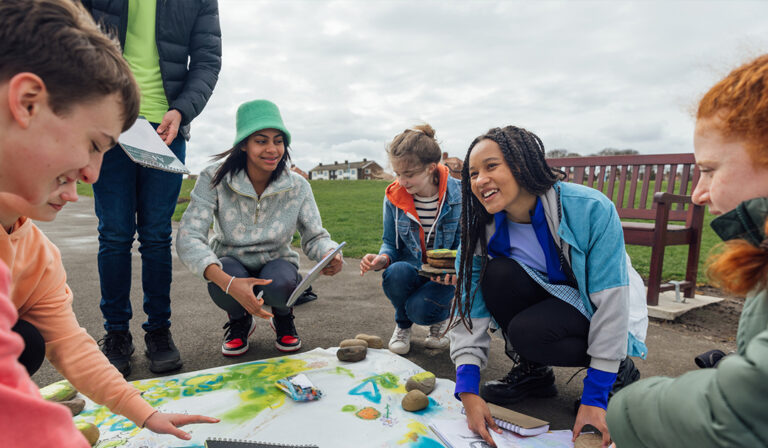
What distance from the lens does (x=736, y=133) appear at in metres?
0.82

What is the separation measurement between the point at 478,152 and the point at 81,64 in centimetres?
128

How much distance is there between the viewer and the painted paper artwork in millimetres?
1502

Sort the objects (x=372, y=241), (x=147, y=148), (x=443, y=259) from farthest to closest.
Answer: (x=372, y=241)
(x=443, y=259)
(x=147, y=148)

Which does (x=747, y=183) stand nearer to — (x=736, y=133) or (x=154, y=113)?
(x=736, y=133)

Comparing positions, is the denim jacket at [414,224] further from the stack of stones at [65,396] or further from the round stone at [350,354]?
the stack of stones at [65,396]

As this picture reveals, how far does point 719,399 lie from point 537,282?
1156mm

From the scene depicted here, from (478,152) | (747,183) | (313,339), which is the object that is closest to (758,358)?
(747,183)

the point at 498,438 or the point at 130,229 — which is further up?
the point at 130,229

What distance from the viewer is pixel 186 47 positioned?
2.23 metres

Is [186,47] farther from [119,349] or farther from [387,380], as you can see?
[387,380]

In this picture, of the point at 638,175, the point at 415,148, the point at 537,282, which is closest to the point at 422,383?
the point at 537,282

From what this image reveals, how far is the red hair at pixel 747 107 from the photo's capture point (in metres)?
0.77

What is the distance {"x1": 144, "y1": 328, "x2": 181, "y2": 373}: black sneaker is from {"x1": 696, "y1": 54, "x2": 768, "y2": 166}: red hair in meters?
2.15

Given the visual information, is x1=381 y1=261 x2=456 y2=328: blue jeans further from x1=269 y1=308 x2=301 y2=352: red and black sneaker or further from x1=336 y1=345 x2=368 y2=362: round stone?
x1=269 y1=308 x2=301 y2=352: red and black sneaker
